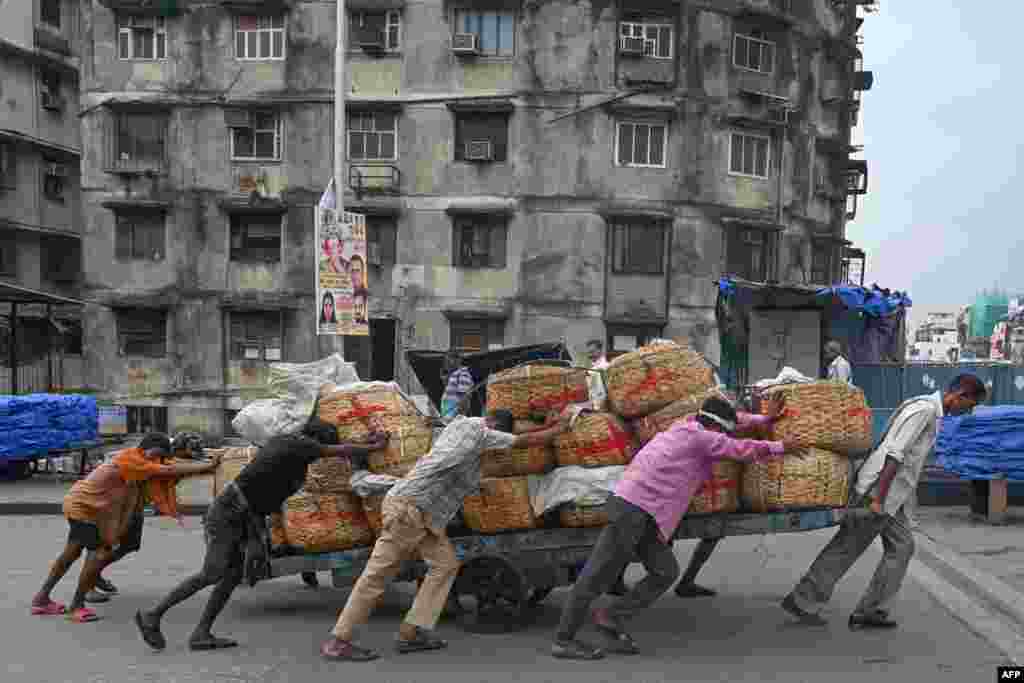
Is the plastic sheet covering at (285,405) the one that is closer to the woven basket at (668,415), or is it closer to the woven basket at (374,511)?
the woven basket at (374,511)

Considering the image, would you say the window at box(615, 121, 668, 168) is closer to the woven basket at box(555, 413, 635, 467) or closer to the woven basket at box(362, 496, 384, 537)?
the woven basket at box(555, 413, 635, 467)

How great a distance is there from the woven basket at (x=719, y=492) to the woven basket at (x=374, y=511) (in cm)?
205

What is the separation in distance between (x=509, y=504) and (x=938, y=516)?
6632 millimetres

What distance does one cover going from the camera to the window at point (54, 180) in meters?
31.6

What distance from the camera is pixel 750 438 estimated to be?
6227 mm

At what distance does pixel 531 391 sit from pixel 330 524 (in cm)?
167

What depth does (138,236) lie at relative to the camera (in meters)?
25.9

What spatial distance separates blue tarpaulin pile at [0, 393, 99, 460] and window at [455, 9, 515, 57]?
15.5 m

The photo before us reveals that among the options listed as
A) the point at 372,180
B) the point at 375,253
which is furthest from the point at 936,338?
the point at 372,180

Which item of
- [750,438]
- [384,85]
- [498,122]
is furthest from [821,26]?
[750,438]

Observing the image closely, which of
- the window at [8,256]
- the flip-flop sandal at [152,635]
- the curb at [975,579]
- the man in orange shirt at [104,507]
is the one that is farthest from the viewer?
the window at [8,256]

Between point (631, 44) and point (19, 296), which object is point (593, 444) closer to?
point (19, 296)

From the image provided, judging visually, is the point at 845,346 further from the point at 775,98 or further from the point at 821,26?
the point at 821,26

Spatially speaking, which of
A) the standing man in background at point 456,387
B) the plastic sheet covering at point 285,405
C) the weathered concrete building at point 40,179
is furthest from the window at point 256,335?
the plastic sheet covering at point 285,405
